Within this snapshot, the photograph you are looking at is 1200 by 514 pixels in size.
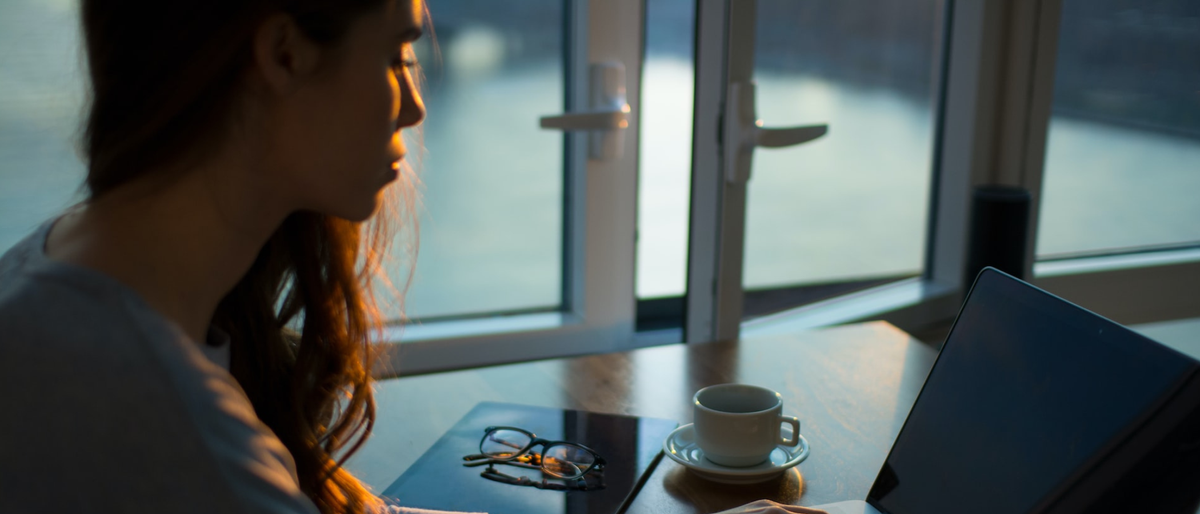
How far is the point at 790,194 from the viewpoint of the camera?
2.20 m

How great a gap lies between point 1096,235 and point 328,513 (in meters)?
2.41

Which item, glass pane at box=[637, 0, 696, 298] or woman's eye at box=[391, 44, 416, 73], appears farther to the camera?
glass pane at box=[637, 0, 696, 298]

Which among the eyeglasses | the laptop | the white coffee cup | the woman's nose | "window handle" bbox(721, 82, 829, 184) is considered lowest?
the eyeglasses

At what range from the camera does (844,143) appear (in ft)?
7.35

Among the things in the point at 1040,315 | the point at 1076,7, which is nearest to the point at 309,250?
the point at 1040,315

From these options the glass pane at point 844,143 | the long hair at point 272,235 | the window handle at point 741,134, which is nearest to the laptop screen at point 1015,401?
the long hair at point 272,235

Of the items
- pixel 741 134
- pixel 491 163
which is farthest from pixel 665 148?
pixel 741 134

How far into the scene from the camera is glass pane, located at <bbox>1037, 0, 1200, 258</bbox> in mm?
2389

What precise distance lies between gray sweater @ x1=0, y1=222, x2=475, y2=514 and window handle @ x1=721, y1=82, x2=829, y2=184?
3.95 ft

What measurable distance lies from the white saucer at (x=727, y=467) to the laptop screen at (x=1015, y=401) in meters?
0.09

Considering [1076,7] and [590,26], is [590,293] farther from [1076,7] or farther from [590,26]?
[1076,7]

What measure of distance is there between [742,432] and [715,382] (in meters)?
0.25

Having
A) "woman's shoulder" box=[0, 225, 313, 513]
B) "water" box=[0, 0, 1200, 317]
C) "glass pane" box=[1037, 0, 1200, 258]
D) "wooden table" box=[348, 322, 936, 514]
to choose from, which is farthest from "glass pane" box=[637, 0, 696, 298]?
"woman's shoulder" box=[0, 225, 313, 513]

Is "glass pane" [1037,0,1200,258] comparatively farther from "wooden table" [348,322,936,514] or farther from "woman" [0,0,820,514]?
"woman" [0,0,820,514]
